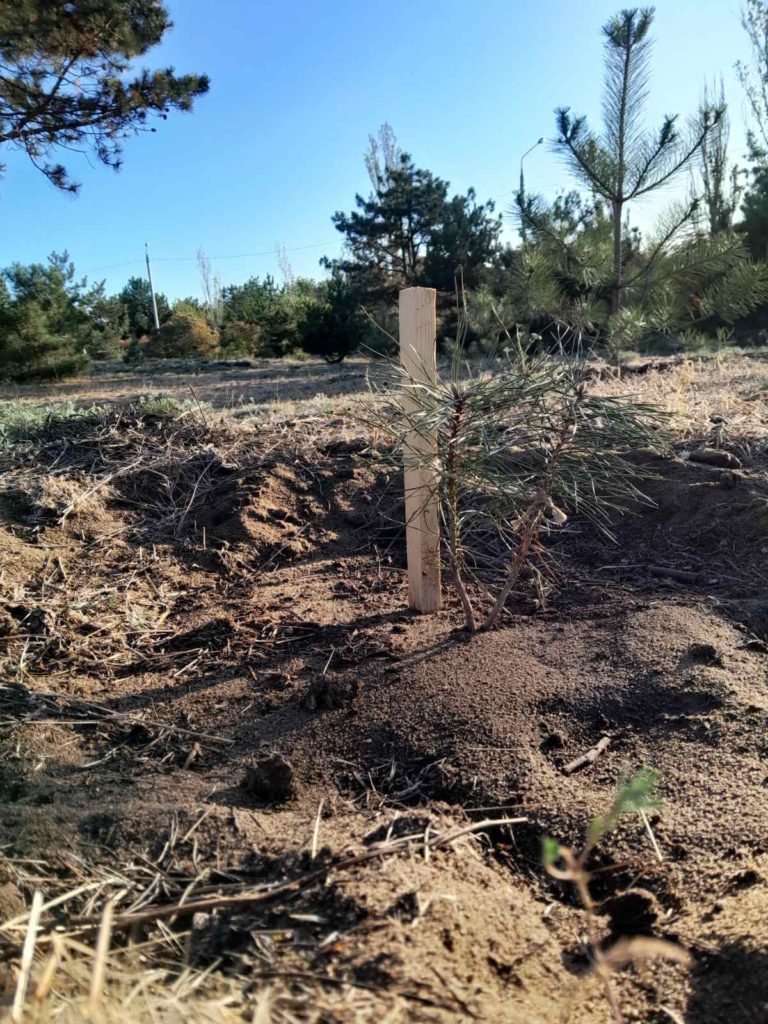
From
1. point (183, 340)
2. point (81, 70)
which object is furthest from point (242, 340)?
point (81, 70)

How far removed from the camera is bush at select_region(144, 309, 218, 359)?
23094mm

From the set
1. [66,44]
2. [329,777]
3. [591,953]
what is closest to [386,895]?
[591,953]

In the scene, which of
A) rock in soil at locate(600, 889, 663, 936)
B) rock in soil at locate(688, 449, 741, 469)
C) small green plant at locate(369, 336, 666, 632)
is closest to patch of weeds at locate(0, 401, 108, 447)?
small green plant at locate(369, 336, 666, 632)

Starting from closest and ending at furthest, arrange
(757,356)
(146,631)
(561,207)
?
(146,631) < (561,207) < (757,356)

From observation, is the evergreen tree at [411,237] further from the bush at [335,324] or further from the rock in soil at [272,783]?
the rock in soil at [272,783]

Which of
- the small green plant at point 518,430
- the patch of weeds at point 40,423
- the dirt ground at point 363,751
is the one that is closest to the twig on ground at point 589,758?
the dirt ground at point 363,751

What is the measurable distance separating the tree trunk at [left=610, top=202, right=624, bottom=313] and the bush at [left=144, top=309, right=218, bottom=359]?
1801 cm

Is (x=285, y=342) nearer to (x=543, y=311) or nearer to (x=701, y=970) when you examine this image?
(x=543, y=311)

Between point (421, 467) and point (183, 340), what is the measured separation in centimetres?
2274

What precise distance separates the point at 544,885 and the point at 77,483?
138 inches

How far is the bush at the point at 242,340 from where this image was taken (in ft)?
74.9

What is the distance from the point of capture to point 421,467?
2363 mm

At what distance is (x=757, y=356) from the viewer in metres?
9.49

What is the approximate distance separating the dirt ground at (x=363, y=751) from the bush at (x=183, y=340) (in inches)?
795
